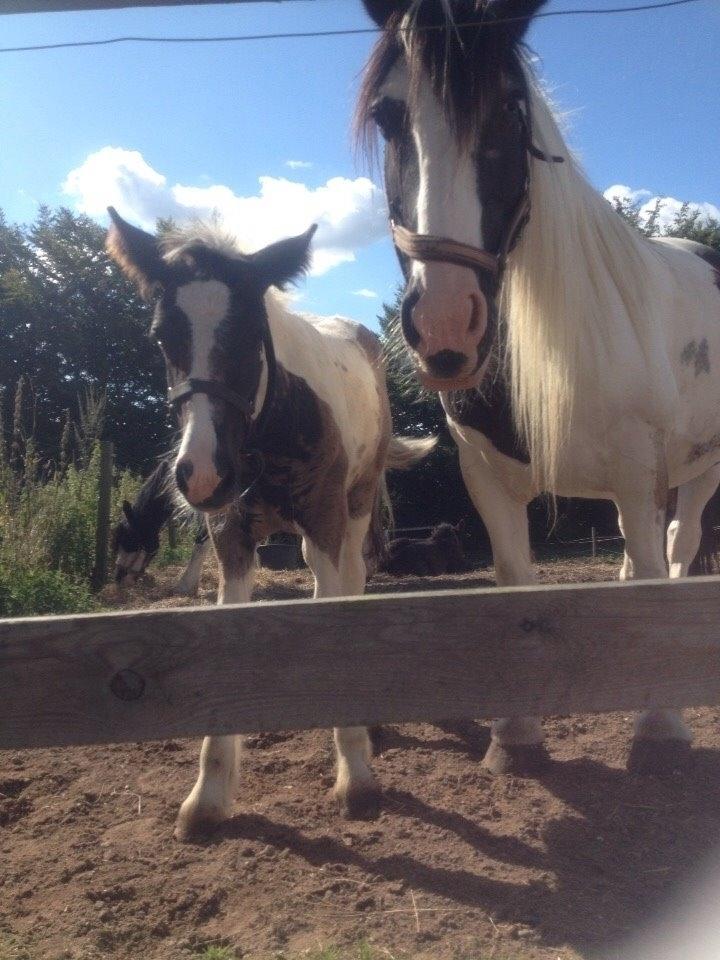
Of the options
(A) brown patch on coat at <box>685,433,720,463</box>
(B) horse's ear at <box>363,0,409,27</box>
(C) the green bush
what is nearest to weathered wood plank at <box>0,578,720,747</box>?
(B) horse's ear at <box>363,0,409,27</box>

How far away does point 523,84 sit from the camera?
253cm

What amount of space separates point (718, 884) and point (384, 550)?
4060 mm

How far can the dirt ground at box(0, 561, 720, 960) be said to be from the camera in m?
2.03

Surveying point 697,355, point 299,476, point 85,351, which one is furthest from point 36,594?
point 85,351

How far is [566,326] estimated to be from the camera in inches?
109

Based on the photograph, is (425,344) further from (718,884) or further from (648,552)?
(718,884)

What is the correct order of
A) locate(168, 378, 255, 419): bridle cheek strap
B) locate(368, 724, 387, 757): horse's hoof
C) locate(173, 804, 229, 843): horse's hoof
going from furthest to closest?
locate(368, 724, 387, 757): horse's hoof < locate(173, 804, 229, 843): horse's hoof < locate(168, 378, 255, 419): bridle cheek strap

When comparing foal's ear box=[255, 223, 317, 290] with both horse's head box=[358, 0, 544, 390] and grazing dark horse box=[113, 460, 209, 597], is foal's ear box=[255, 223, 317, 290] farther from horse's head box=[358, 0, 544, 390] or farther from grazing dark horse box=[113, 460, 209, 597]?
grazing dark horse box=[113, 460, 209, 597]

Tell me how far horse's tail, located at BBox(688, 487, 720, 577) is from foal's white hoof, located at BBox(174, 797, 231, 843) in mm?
3739

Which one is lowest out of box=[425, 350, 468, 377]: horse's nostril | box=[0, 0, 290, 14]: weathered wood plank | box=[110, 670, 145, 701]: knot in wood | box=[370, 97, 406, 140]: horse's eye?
box=[110, 670, 145, 701]: knot in wood

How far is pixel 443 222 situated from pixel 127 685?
4.98 feet

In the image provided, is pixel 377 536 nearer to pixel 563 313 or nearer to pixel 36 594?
pixel 36 594

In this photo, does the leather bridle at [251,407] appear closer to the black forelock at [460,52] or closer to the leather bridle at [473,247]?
the leather bridle at [473,247]

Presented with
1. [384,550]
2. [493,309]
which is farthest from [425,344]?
[384,550]
